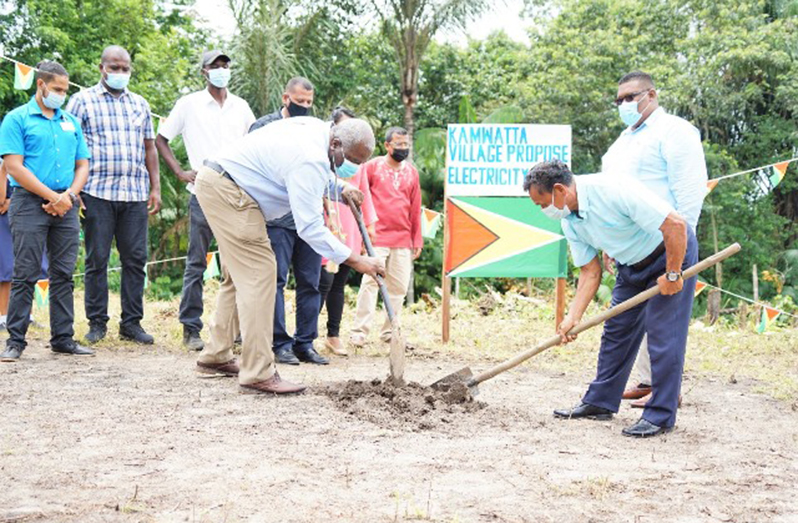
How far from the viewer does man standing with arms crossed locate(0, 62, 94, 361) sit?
21.4 feet

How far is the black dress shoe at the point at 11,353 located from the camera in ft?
21.1

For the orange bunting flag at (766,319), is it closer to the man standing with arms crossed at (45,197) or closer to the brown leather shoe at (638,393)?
the brown leather shoe at (638,393)

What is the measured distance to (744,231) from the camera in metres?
20.6

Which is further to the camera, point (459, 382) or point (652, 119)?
point (652, 119)

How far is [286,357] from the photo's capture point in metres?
6.71

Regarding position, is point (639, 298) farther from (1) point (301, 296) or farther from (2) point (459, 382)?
(1) point (301, 296)

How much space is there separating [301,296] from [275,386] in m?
1.58

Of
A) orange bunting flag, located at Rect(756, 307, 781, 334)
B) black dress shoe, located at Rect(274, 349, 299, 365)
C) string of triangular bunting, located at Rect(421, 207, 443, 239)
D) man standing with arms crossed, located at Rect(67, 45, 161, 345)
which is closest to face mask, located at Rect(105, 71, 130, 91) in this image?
man standing with arms crossed, located at Rect(67, 45, 161, 345)

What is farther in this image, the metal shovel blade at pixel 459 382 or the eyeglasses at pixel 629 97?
the eyeglasses at pixel 629 97

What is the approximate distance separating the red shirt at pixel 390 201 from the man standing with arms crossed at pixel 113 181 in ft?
5.98

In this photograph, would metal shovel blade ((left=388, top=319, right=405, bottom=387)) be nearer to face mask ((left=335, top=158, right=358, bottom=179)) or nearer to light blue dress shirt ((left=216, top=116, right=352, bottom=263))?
light blue dress shirt ((left=216, top=116, right=352, bottom=263))

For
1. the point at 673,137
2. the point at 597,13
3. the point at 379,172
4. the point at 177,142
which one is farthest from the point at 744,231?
the point at 673,137

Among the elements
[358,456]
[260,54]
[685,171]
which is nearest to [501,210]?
[685,171]

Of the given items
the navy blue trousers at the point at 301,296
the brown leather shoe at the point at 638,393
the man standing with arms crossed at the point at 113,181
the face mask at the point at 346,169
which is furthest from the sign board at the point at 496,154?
the face mask at the point at 346,169
